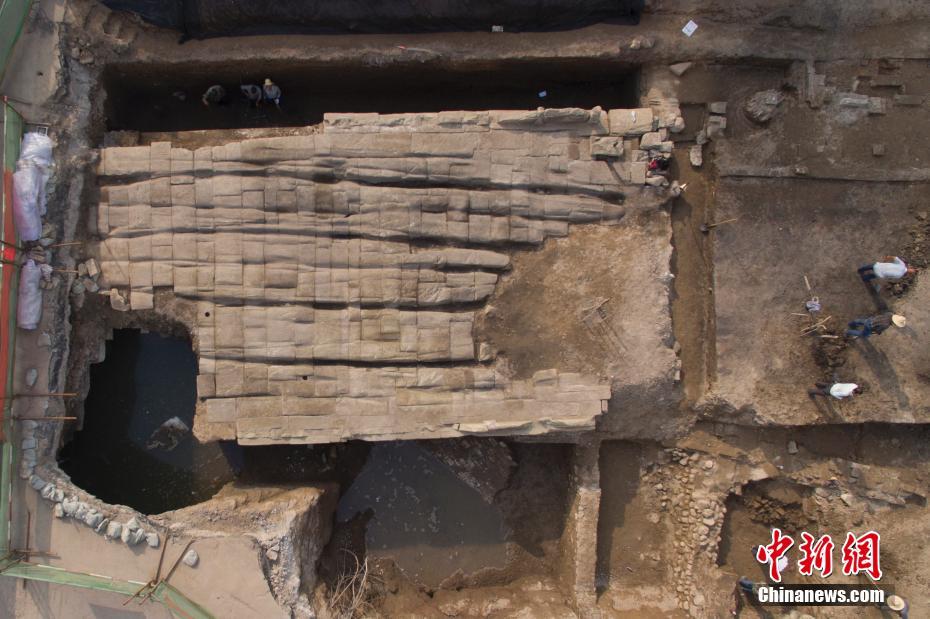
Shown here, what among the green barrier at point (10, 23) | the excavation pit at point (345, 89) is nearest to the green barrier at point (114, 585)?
the excavation pit at point (345, 89)

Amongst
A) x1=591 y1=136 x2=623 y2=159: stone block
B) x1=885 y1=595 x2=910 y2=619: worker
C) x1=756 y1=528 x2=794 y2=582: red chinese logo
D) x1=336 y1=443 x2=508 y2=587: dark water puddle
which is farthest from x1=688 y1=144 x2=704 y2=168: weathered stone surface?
x1=885 y1=595 x2=910 y2=619: worker

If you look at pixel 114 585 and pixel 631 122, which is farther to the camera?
pixel 631 122

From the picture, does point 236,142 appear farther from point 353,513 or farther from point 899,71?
point 899,71

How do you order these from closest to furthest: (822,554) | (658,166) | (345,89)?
1. (658,166)
2. (822,554)
3. (345,89)

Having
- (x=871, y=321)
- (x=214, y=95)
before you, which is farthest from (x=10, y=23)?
(x=871, y=321)

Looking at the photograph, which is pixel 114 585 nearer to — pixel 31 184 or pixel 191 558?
pixel 191 558

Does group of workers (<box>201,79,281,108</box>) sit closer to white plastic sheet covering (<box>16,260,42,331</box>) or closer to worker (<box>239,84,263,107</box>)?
worker (<box>239,84,263,107</box>)
